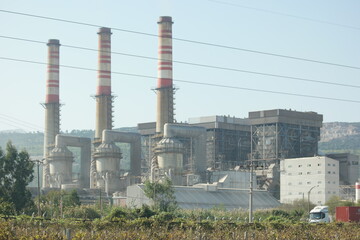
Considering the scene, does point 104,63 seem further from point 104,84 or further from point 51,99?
point 51,99

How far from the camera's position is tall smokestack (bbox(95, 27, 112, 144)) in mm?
101250

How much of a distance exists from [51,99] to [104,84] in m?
8.78

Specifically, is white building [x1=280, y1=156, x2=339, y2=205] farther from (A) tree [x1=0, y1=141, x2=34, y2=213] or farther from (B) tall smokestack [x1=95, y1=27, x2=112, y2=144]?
(A) tree [x1=0, y1=141, x2=34, y2=213]

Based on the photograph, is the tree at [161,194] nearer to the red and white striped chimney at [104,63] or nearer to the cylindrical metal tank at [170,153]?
the cylindrical metal tank at [170,153]

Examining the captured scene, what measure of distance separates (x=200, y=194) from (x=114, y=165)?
66.3 feet

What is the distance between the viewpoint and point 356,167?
102 metres

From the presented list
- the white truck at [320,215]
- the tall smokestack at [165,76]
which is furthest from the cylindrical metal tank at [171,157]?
the white truck at [320,215]

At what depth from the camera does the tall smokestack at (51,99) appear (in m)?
105

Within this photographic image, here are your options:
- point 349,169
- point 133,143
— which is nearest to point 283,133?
point 349,169

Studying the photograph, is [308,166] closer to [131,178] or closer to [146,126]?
[131,178]

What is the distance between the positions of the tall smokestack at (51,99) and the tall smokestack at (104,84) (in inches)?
273

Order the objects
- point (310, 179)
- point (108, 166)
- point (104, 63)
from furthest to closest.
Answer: point (104, 63) < point (108, 166) < point (310, 179)

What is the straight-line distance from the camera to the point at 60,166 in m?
104

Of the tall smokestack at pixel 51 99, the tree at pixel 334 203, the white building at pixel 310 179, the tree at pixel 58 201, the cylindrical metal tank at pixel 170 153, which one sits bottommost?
the tree at pixel 334 203
